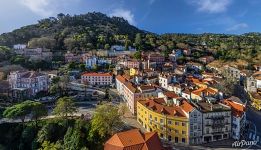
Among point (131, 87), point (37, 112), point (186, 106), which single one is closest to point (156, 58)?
point (131, 87)

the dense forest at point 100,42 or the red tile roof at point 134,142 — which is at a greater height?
the dense forest at point 100,42

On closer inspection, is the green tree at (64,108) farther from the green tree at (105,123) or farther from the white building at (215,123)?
the white building at (215,123)

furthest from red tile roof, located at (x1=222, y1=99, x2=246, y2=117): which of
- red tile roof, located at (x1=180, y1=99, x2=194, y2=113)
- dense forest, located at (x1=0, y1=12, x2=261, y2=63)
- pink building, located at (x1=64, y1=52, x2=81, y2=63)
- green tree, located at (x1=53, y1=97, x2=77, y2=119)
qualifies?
dense forest, located at (x1=0, y1=12, x2=261, y2=63)

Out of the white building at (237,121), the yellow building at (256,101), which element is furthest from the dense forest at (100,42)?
the white building at (237,121)

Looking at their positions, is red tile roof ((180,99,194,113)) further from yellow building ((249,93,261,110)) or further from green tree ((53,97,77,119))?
yellow building ((249,93,261,110))

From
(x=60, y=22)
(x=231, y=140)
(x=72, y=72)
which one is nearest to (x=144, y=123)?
(x=231, y=140)

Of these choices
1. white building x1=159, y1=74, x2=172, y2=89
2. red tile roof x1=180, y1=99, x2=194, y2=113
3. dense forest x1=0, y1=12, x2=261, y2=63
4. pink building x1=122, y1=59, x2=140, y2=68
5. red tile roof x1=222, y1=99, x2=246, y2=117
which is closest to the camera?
red tile roof x1=180, y1=99, x2=194, y2=113

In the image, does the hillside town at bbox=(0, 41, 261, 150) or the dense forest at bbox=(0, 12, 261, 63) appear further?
the dense forest at bbox=(0, 12, 261, 63)

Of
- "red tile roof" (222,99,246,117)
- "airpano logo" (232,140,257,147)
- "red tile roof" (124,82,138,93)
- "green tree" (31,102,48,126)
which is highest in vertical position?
"red tile roof" (124,82,138,93)
